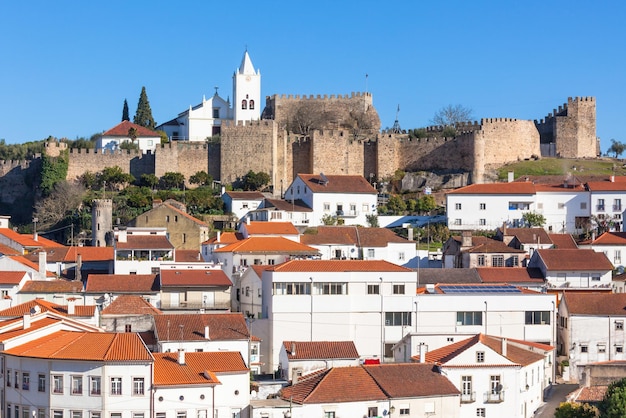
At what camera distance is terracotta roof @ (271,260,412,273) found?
153 ft

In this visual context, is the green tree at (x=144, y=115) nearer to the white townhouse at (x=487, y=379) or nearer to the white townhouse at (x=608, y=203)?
the white townhouse at (x=608, y=203)

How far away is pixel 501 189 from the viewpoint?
69.6 meters

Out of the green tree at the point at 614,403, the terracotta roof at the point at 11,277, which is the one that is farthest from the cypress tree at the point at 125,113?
the green tree at the point at 614,403

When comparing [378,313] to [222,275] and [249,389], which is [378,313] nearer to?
[222,275]

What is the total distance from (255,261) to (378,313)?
9.71m

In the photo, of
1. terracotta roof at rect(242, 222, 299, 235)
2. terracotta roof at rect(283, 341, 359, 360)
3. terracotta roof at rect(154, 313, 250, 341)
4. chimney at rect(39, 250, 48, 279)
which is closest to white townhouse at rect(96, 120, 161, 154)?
terracotta roof at rect(242, 222, 299, 235)

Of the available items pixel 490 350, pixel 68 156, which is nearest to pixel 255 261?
pixel 490 350

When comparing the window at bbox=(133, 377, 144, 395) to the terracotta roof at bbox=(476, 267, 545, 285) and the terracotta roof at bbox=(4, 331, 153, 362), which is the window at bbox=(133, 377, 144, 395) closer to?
the terracotta roof at bbox=(4, 331, 153, 362)

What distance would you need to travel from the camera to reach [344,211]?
6969cm

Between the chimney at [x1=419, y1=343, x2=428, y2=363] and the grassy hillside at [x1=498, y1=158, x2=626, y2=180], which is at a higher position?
the grassy hillside at [x1=498, y1=158, x2=626, y2=180]

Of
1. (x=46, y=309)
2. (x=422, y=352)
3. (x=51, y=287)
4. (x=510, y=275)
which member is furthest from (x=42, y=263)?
(x=510, y=275)

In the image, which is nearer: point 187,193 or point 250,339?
point 250,339

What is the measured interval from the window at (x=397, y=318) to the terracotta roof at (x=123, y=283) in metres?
9.28

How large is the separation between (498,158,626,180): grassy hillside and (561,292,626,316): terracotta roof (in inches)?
1202
